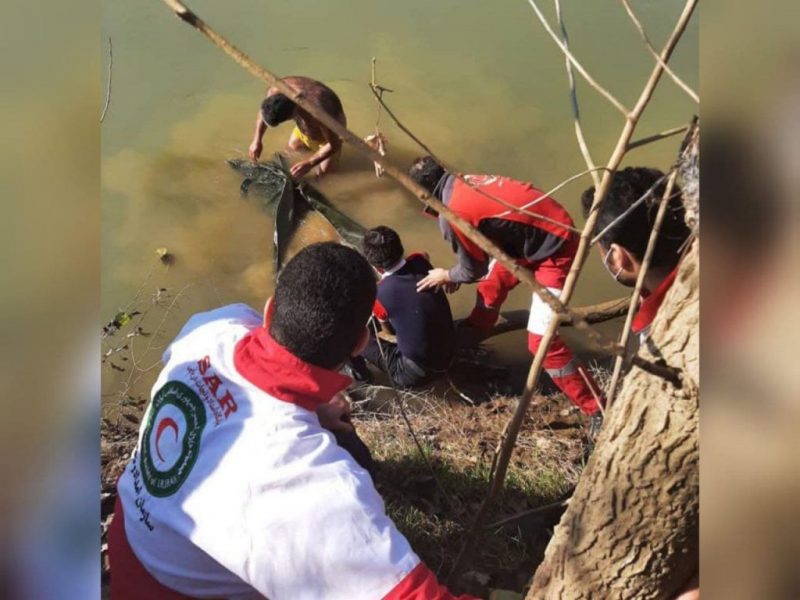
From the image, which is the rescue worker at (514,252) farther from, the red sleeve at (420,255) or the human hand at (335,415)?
the human hand at (335,415)

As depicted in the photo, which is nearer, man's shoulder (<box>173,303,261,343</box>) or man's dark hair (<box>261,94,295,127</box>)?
man's shoulder (<box>173,303,261,343</box>)

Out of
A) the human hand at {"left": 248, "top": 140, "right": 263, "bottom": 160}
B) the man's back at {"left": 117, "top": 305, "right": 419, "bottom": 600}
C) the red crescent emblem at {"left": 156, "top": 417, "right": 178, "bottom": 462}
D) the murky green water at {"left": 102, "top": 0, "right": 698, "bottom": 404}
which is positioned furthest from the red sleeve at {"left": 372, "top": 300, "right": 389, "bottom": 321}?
the red crescent emblem at {"left": 156, "top": 417, "right": 178, "bottom": 462}

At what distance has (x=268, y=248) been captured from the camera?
2611 mm

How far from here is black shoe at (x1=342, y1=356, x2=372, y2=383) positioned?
104 inches

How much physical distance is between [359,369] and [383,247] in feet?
1.35

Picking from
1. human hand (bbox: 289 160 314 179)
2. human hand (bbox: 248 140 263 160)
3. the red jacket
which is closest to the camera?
the red jacket

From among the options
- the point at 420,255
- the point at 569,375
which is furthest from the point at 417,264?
the point at 569,375

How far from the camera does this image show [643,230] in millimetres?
2334

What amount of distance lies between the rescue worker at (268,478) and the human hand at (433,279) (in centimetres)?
63

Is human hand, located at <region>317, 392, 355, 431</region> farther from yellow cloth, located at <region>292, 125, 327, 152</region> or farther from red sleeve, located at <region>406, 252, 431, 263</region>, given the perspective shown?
yellow cloth, located at <region>292, 125, 327, 152</region>

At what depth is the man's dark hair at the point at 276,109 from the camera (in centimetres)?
245

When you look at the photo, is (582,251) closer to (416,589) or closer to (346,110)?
(416,589)

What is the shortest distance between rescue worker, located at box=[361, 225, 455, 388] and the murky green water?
82 millimetres

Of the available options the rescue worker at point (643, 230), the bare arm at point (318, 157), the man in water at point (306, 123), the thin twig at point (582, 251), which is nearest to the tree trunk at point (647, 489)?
the thin twig at point (582, 251)
